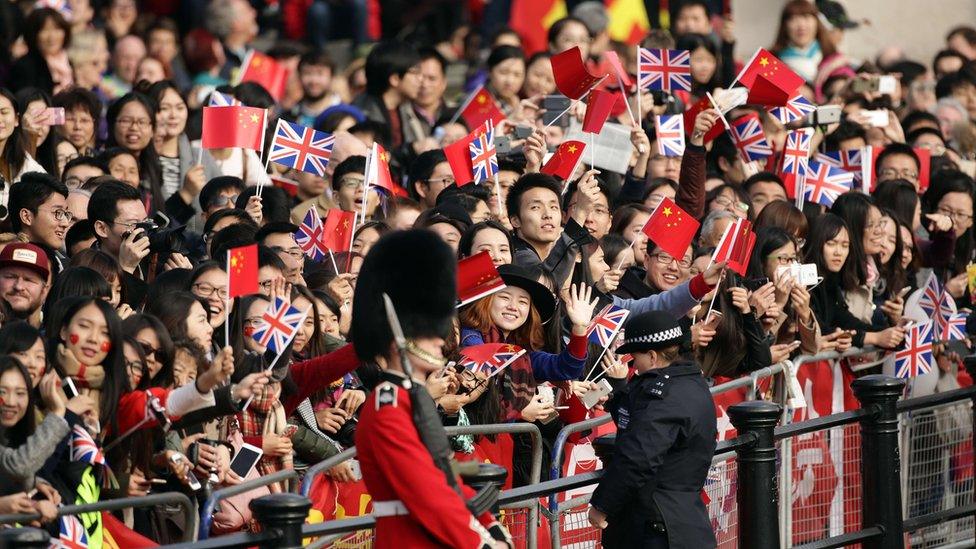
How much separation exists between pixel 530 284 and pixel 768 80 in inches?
136

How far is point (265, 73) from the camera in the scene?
44.4 ft

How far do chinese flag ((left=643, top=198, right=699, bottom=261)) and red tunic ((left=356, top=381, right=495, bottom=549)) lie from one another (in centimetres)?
402

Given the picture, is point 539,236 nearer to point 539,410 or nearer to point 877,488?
point 539,410

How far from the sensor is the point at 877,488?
8.68 m

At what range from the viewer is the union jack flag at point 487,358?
8047 millimetres

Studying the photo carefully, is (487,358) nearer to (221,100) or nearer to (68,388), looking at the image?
(68,388)

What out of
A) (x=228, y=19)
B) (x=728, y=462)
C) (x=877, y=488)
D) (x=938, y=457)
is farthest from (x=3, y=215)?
(x=228, y=19)

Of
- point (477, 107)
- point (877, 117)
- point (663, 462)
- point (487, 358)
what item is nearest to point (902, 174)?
point (877, 117)

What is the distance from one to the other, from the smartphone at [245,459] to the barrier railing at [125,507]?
0.78 metres

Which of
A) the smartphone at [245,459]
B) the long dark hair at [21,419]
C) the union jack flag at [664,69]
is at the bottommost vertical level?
the smartphone at [245,459]

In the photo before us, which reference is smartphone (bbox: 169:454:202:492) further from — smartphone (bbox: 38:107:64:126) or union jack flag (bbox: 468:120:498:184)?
smartphone (bbox: 38:107:64:126)

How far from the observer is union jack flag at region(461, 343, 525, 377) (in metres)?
8.05

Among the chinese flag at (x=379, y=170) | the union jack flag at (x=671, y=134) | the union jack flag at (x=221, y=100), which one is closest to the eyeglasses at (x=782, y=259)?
the union jack flag at (x=671, y=134)

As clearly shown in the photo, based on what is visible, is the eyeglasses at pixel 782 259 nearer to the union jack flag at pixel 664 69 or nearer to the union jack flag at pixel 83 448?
the union jack flag at pixel 664 69
